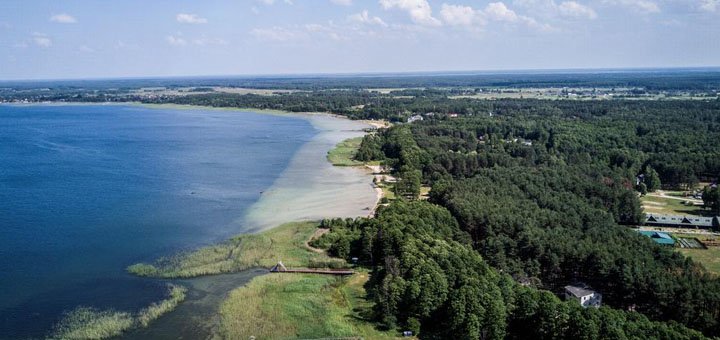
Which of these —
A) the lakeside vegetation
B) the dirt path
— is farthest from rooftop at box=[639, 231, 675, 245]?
the dirt path

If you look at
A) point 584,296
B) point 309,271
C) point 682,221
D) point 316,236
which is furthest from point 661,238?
point 309,271

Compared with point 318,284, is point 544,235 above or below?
above

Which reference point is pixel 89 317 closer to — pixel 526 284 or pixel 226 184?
pixel 526 284

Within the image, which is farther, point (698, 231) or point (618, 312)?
point (698, 231)

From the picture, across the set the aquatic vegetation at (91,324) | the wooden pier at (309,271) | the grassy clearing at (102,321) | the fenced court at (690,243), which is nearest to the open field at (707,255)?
the fenced court at (690,243)

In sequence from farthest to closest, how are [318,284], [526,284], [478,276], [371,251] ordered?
[371,251] < [318,284] < [526,284] < [478,276]

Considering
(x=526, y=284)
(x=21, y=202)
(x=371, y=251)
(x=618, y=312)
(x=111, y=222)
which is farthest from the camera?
(x=21, y=202)

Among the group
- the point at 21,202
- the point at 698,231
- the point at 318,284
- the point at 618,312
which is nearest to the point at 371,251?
the point at 318,284

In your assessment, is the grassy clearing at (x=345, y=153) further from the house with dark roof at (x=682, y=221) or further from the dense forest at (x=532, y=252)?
the house with dark roof at (x=682, y=221)
